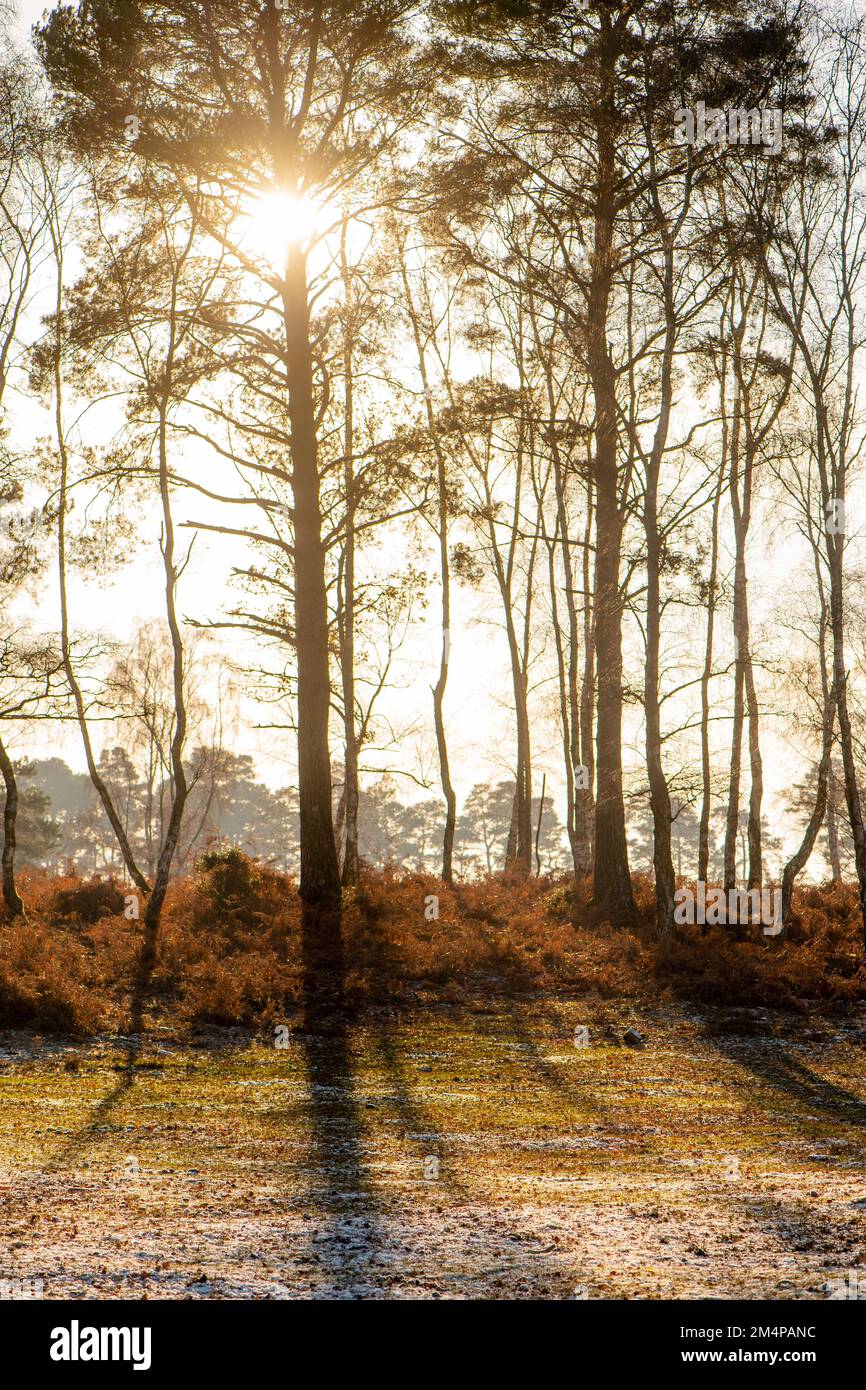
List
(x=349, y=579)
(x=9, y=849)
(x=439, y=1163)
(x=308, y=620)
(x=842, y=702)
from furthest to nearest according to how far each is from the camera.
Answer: (x=349, y=579)
(x=9, y=849)
(x=308, y=620)
(x=842, y=702)
(x=439, y=1163)

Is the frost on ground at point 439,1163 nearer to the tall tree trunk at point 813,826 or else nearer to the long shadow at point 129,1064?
the long shadow at point 129,1064

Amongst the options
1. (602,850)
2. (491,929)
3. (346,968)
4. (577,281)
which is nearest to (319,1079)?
(346,968)

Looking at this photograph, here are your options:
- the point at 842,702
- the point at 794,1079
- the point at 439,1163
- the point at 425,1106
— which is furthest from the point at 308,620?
the point at 439,1163

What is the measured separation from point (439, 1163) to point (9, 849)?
1181 cm

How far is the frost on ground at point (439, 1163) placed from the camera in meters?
4.52

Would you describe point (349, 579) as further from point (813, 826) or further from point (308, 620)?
point (813, 826)

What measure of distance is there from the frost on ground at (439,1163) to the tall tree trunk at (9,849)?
6045 millimetres

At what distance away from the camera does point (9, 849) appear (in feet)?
53.6

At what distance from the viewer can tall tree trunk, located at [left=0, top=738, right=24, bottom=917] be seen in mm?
15523

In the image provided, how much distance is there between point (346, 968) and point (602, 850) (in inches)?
220

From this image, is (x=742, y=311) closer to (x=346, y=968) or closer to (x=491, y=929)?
(x=491, y=929)

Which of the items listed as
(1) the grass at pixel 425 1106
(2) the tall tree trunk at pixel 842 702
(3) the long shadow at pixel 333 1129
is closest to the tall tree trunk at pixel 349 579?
(1) the grass at pixel 425 1106

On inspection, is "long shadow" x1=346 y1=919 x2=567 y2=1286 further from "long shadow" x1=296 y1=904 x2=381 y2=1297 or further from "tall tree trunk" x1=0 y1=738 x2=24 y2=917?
"tall tree trunk" x1=0 y1=738 x2=24 y2=917

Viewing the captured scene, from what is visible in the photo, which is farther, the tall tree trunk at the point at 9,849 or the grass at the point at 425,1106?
the tall tree trunk at the point at 9,849
